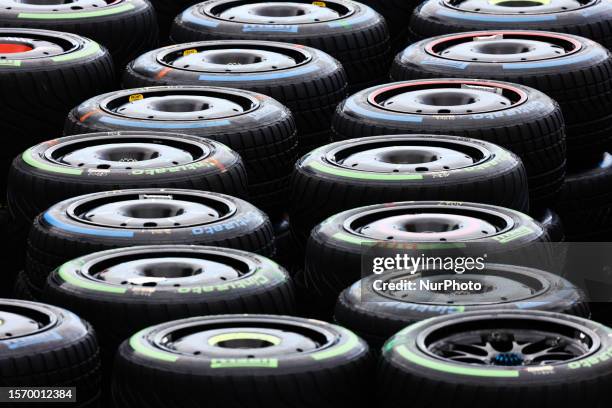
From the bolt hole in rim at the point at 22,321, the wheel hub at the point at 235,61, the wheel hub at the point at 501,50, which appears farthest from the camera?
the wheel hub at the point at 501,50

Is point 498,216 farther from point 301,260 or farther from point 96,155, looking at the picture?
point 96,155

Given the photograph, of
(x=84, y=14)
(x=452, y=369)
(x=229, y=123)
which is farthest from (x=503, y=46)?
(x=452, y=369)

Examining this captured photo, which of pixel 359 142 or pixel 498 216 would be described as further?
pixel 359 142

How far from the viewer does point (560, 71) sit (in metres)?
18.6

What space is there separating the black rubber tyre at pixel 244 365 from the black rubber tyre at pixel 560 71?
6251mm

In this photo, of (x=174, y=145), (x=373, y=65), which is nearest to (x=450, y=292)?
(x=174, y=145)

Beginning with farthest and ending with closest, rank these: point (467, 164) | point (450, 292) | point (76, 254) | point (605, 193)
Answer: point (605, 193)
point (467, 164)
point (76, 254)
point (450, 292)

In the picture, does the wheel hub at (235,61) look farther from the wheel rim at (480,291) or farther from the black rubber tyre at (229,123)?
the wheel rim at (480,291)

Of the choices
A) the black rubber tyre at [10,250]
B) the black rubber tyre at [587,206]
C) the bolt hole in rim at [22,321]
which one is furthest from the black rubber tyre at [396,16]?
the bolt hole in rim at [22,321]

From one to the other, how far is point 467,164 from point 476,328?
363 cm

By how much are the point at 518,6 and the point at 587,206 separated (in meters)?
3.71

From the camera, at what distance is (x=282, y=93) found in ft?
60.6

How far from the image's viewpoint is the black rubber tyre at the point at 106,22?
20391 mm

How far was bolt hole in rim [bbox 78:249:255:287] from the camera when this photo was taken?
13.8m
